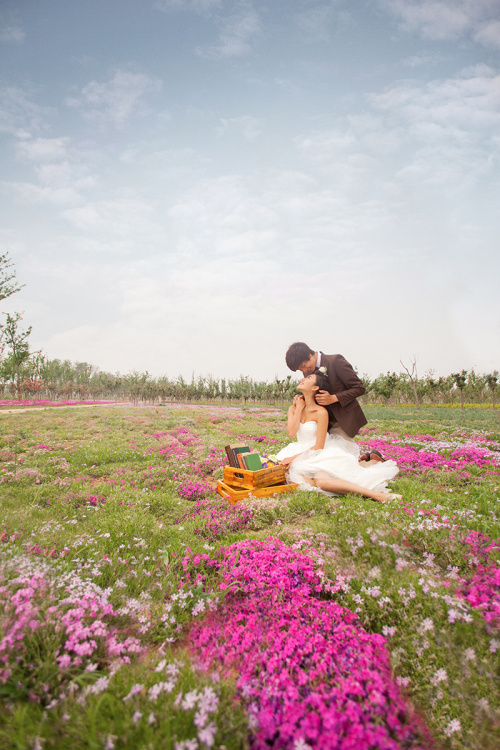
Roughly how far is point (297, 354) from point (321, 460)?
7.62ft

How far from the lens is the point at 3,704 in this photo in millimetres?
2084

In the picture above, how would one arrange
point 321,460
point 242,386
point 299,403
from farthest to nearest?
point 242,386 → point 299,403 → point 321,460

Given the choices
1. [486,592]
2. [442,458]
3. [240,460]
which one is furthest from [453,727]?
[442,458]

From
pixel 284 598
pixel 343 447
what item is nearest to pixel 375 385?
pixel 343 447

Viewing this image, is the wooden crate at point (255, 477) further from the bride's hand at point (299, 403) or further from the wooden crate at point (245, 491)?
the bride's hand at point (299, 403)

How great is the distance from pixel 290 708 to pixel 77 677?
1457 millimetres

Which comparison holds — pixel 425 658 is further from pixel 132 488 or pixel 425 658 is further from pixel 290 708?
pixel 132 488

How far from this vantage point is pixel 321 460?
23.1 feet

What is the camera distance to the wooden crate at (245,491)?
690cm

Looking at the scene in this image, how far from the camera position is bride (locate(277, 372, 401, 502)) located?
21.9ft

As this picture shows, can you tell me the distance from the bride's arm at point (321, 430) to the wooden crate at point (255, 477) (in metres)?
0.96

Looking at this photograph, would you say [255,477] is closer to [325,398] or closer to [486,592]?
[325,398]

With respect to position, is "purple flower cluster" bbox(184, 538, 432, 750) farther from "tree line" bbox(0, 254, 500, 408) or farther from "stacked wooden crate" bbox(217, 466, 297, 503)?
"tree line" bbox(0, 254, 500, 408)

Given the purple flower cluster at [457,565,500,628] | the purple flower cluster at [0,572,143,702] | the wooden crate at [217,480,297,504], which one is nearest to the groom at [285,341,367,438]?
the wooden crate at [217,480,297,504]
